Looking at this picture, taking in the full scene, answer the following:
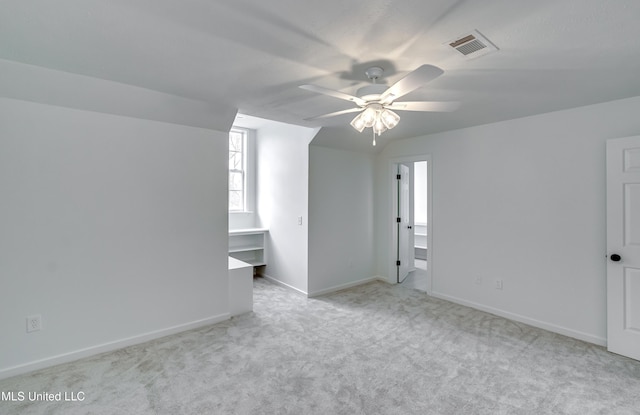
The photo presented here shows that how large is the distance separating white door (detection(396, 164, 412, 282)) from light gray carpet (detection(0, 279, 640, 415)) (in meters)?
1.74

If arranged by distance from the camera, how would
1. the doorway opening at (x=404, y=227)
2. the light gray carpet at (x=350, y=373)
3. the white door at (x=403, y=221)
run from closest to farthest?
the light gray carpet at (x=350, y=373) → the doorway opening at (x=404, y=227) → the white door at (x=403, y=221)

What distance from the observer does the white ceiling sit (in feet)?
4.92

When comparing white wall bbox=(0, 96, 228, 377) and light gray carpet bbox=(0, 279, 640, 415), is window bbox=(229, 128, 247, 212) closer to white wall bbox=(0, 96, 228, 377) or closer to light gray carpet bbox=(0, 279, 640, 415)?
white wall bbox=(0, 96, 228, 377)

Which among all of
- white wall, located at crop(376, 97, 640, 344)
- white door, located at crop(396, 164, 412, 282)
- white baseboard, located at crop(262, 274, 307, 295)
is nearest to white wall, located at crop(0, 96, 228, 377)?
white baseboard, located at crop(262, 274, 307, 295)

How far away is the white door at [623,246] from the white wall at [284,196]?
3.23 metres

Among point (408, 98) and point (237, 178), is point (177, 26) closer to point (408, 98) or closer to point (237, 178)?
point (408, 98)

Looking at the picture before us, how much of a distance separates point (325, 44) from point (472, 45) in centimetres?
91

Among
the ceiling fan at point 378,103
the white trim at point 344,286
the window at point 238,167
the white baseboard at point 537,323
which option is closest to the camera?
the ceiling fan at point 378,103

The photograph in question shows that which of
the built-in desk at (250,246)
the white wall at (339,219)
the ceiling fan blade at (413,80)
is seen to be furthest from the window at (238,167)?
the ceiling fan blade at (413,80)

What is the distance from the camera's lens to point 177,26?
1655mm

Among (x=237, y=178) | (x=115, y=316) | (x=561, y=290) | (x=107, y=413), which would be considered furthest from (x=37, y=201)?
(x=561, y=290)

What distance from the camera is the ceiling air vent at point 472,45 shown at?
5.70 feet

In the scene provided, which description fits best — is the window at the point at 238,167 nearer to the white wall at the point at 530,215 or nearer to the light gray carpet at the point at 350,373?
the light gray carpet at the point at 350,373

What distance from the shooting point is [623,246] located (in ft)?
8.98
